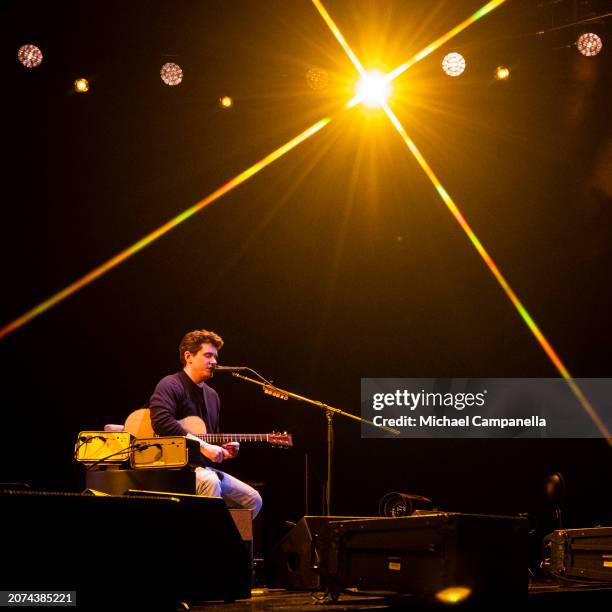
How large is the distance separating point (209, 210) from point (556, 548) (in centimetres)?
417

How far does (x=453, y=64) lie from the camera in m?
6.91

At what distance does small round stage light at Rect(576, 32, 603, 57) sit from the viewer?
665cm

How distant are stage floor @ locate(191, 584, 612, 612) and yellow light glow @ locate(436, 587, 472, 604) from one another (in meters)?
0.02

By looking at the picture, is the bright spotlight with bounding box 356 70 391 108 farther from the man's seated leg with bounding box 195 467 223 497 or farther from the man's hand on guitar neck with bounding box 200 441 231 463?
the man's seated leg with bounding box 195 467 223 497

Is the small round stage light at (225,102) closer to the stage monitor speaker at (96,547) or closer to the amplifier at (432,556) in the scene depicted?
the amplifier at (432,556)

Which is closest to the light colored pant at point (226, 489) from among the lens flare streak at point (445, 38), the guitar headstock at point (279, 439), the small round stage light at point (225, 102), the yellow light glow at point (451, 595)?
the guitar headstock at point (279, 439)

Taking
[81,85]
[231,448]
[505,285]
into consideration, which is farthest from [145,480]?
[505,285]


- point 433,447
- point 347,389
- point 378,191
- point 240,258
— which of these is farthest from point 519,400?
point 240,258

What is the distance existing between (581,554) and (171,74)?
4.78 meters

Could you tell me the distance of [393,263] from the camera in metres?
7.77

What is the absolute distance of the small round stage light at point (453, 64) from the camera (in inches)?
271

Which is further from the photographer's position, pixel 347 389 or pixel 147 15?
pixel 347 389

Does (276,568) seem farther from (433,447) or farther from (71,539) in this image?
(433,447)

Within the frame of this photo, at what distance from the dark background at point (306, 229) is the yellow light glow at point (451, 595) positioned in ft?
13.7
